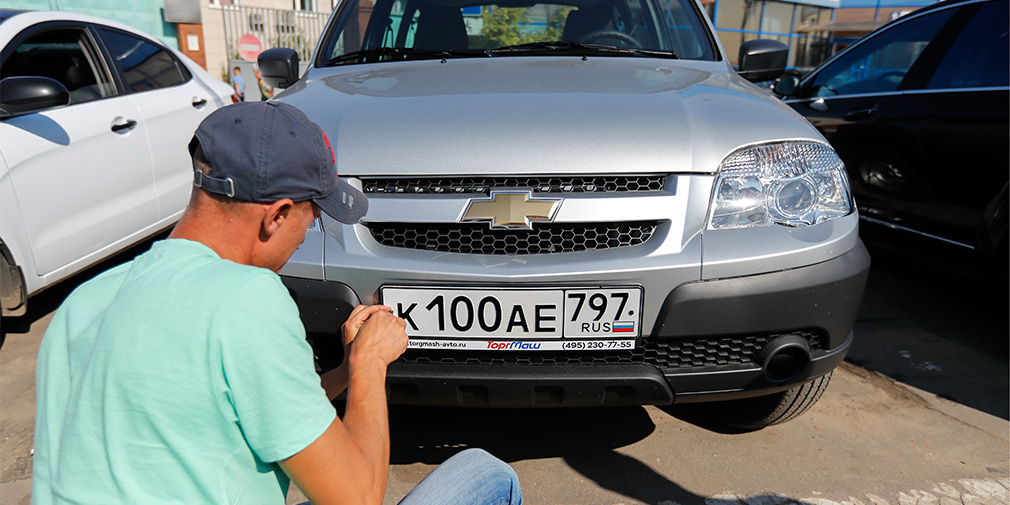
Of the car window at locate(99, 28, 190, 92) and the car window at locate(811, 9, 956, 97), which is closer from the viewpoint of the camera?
the car window at locate(811, 9, 956, 97)

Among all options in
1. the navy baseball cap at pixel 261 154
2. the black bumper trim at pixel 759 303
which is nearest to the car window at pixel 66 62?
the navy baseball cap at pixel 261 154

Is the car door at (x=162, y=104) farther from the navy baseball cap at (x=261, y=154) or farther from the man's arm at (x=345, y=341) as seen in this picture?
the navy baseball cap at (x=261, y=154)

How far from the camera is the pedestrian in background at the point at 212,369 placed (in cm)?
91

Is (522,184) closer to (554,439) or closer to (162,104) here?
(554,439)

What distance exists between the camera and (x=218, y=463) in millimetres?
939

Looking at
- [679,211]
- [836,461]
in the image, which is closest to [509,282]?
[679,211]

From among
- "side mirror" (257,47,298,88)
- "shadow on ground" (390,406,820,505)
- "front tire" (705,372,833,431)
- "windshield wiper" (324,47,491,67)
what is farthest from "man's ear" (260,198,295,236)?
"side mirror" (257,47,298,88)

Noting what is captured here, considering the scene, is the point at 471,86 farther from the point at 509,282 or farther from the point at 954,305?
the point at 954,305

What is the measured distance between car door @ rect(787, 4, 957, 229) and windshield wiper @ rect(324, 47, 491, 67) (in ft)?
7.04

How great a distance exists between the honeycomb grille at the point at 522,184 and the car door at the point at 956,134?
196 cm

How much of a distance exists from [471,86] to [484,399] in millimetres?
982

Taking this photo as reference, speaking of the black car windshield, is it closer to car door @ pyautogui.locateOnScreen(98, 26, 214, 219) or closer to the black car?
the black car

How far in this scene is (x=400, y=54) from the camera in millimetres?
2881

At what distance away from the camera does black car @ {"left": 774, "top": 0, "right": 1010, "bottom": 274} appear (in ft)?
9.92
